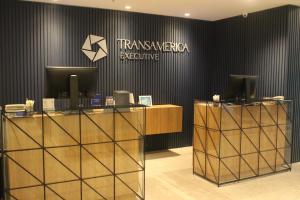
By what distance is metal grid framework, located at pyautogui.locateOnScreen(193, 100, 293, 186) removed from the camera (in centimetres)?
512

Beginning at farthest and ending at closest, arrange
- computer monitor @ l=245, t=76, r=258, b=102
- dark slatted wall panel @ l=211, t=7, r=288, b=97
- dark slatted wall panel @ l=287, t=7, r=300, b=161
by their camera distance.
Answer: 1. dark slatted wall panel @ l=211, t=7, r=288, b=97
2. dark slatted wall panel @ l=287, t=7, r=300, b=161
3. computer monitor @ l=245, t=76, r=258, b=102

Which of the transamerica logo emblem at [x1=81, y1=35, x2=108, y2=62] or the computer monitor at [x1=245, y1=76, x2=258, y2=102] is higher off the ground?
the transamerica logo emblem at [x1=81, y1=35, x2=108, y2=62]

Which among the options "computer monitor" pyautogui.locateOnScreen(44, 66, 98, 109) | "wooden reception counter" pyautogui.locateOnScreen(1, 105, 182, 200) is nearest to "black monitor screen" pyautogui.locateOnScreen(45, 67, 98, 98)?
"computer monitor" pyautogui.locateOnScreen(44, 66, 98, 109)

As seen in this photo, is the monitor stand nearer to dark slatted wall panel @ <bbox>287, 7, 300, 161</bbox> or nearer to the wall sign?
the wall sign

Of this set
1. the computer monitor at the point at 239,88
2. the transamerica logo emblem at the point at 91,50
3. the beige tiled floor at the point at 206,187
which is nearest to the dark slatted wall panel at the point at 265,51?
the computer monitor at the point at 239,88

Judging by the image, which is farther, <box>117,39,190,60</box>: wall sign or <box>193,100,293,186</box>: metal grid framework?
<box>117,39,190,60</box>: wall sign

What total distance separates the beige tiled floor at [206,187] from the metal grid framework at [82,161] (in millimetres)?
604

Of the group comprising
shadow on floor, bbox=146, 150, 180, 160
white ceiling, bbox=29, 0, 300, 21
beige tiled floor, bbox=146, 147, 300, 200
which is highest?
white ceiling, bbox=29, 0, 300, 21

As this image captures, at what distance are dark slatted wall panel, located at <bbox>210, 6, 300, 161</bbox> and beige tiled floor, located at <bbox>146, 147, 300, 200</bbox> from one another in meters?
1.42

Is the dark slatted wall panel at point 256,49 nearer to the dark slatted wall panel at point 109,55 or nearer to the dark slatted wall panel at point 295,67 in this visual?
the dark slatted wall panel at point 295,67

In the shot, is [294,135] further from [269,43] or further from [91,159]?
[91,159]

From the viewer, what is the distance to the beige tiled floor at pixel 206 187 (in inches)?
183

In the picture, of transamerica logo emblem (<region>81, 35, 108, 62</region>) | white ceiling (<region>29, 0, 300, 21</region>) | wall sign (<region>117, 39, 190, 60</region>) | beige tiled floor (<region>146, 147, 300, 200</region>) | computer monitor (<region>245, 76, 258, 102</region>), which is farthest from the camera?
wall sign (<region>117, 39, 190, 60</region>)

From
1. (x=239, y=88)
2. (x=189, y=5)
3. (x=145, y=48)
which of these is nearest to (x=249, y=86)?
(x=239, y=88)
